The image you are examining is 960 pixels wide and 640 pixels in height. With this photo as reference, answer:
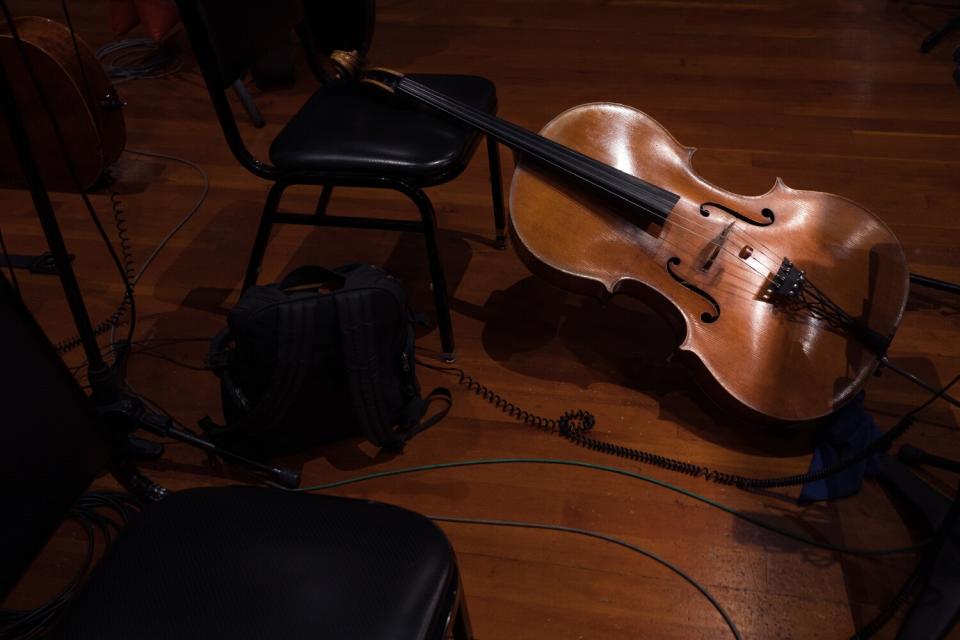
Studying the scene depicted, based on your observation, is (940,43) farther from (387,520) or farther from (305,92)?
(387,520)

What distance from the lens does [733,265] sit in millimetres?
1579

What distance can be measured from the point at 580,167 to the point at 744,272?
39 cm

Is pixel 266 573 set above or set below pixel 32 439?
below

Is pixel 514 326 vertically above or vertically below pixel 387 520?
below

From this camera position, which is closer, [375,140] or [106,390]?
[106,390]

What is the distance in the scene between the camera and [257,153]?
266cm

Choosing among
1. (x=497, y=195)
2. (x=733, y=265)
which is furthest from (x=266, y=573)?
(x=497, y=195)

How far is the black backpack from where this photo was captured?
61.2 inches

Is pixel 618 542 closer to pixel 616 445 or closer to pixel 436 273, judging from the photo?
pixel 616 445

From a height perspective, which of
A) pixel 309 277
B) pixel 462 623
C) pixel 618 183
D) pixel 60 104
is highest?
pixel 618 183

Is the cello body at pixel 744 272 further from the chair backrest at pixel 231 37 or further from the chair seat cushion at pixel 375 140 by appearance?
the chair backrest at pixel 231 37

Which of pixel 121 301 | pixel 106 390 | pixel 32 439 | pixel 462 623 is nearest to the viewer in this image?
pixel 32 439

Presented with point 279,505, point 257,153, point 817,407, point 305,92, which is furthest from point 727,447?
point 305,92

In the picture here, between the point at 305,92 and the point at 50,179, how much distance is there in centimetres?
94
